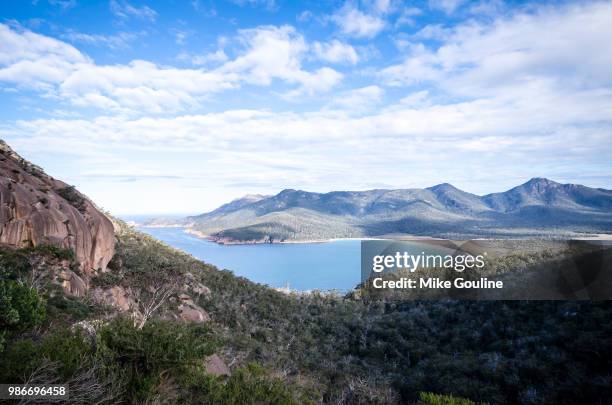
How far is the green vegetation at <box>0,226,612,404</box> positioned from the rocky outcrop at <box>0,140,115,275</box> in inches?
47.6

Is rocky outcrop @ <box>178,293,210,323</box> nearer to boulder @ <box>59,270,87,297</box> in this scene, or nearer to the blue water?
boulder @ <box>59,270,87,297</box>

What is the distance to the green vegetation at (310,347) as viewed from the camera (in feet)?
18.0

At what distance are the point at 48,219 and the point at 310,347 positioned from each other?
Result: 13.5 meters

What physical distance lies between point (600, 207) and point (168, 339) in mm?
238183

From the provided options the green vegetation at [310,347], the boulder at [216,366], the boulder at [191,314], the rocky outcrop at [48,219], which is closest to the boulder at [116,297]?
the green vegetation at [310,347]

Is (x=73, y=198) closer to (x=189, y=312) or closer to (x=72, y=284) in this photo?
(x=72, y=284)

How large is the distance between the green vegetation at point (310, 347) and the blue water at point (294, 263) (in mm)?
39079

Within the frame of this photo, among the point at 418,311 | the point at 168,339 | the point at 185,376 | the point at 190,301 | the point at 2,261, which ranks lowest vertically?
the point at 418,311

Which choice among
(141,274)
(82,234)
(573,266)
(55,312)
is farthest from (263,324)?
(573,266)

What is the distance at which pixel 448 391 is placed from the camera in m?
12.3

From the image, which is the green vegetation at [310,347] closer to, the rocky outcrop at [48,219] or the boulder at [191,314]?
the boulder at [191,314]

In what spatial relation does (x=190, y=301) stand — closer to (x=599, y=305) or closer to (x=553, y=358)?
(x=553, y=358)

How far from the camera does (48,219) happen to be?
1234cm

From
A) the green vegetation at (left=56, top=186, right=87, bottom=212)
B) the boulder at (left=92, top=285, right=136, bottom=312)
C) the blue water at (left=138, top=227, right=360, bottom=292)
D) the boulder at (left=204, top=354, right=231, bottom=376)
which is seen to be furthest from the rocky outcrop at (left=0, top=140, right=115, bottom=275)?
the blue water at (left=138, top=227, right=360, bottom=292)
